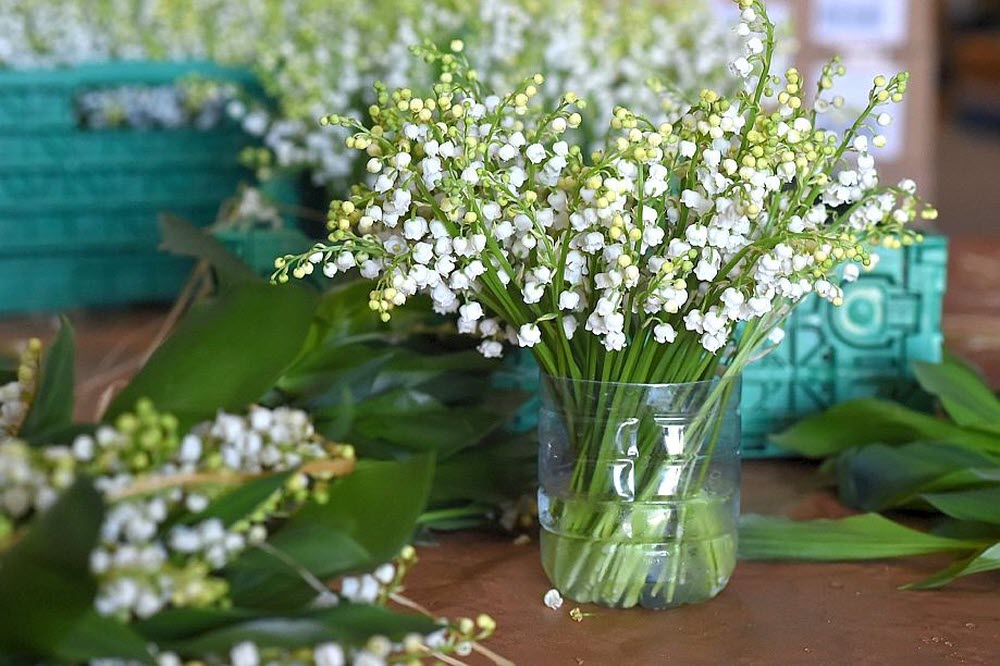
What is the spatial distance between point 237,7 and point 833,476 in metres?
1.60

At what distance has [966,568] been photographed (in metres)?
0.87

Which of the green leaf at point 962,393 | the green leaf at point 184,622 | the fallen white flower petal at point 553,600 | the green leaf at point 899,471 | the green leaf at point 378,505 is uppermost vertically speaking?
the green leaf at point 378,505

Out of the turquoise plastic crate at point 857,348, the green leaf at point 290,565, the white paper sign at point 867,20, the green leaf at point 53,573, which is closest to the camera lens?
the green leaf at point 53,573

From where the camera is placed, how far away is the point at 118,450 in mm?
594

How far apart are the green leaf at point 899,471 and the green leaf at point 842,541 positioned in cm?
5

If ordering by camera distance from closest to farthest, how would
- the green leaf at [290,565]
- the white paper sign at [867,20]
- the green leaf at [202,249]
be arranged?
the green leaf at [290,565]
the green leaf at [202,249]
the white paper sign at [867,20]

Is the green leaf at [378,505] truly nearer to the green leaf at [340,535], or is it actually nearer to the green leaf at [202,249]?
the green leaf at [340,535]

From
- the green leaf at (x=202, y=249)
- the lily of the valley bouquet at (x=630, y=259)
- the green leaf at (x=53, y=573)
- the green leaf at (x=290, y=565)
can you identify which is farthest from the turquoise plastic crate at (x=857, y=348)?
the green leaf at (x=53, y=573)

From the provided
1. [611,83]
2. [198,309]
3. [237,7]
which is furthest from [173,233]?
Answer: [237,7]

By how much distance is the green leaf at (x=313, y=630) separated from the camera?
578mm

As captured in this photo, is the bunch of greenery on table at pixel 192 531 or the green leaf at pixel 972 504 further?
the green leaf at pixel 972 504

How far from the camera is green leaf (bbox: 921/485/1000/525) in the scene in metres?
0.94

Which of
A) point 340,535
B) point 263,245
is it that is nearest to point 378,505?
point 340,535

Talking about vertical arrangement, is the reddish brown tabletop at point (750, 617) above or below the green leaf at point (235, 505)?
below
